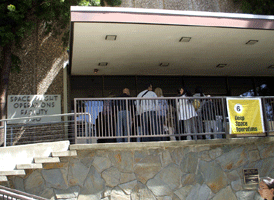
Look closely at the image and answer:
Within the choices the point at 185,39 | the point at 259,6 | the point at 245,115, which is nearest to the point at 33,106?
the point at 185,39

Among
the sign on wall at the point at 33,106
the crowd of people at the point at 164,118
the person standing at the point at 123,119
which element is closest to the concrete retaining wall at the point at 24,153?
the person standing at the point at 123,119

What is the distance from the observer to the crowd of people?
9.11m

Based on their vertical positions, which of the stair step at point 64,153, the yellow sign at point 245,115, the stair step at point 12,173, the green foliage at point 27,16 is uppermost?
the green foliage at point 27,16

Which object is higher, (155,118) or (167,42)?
(167,42)

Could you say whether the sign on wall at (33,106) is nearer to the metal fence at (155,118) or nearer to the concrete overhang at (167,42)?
the concrete overhang at (167,42)

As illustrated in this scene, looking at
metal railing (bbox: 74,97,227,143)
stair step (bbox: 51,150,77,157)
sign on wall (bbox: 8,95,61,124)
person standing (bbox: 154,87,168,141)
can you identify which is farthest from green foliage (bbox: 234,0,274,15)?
stair step (bbox: 51,150,77,157)

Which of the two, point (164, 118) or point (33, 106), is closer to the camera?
point (164, 118)

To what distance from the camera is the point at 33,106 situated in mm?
12969

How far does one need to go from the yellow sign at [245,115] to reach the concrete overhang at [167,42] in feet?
7.18

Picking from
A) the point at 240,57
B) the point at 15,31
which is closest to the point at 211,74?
the point at 240,57

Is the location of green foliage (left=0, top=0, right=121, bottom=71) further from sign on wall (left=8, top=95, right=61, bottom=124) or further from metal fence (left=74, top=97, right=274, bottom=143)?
metal fence (left=74, top=97, right=274, bottom=143)

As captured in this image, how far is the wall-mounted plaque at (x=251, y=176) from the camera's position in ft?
31.5

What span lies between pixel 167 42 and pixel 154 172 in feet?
14.1

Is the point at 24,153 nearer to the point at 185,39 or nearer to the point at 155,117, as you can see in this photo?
the point at 155,117
